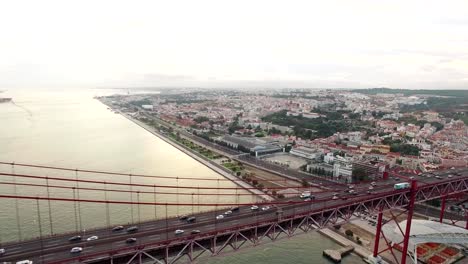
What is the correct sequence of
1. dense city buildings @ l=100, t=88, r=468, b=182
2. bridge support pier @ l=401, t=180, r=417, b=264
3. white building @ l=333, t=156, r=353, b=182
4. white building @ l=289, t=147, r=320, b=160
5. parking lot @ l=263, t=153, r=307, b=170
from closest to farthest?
bridge support pier @ l=401, t=180, r=417, b=264 → white building @ l=333, t=156, r=353, b=182 → dense city buildings @ l=100, t=88, r=468, b=182 → parking lot @ l=263, t=153, r=307, b=170 → white building @ l=289, t=147, r=320, b=160

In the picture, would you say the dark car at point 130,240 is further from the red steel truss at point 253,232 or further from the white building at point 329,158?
the white building at point 329,158

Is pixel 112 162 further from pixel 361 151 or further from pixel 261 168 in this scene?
pixel 361 151

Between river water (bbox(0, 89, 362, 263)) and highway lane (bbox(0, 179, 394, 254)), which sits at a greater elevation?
highway lane (bbox(0, 179, 394, 254))

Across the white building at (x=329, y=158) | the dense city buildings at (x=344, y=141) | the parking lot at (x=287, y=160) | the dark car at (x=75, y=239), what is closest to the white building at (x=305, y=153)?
the dense city buildings at (x=344, y=141)

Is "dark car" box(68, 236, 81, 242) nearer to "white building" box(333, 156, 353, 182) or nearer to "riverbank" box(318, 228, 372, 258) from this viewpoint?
"riverbank" box(318, 228, 372, 258)

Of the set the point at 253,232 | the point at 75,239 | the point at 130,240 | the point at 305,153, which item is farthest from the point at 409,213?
the point at 305,153

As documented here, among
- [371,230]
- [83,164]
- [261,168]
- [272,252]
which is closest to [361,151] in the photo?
[261,168]

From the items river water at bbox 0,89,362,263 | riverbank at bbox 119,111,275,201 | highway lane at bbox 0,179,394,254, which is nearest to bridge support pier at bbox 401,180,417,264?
river water at bbox 0,89,362,263

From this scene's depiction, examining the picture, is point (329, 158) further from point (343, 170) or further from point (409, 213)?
point (409, 213)
